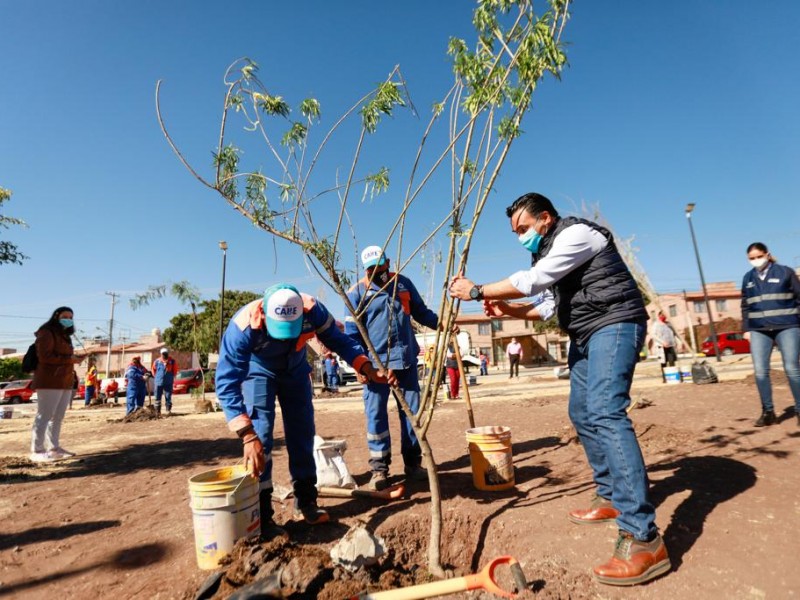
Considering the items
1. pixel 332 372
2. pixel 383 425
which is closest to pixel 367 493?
pixel 383 425

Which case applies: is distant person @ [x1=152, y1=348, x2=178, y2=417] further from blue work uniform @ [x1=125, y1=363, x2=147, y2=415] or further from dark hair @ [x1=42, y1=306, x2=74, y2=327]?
dark hair @ [x1=42, y1=306, x2=74, y2=327]

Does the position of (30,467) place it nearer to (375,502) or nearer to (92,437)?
(92,437)

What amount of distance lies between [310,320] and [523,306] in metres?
1.56

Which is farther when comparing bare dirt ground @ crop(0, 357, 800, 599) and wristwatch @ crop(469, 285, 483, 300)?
wristwatch @ crop(469, 285, 483, 300)

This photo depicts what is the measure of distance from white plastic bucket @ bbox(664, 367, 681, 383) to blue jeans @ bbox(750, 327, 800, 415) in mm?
6528

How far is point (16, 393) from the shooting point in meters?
26.9

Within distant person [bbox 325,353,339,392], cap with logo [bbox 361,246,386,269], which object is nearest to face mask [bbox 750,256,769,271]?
cap with logo [bbox 361,246,386,269]

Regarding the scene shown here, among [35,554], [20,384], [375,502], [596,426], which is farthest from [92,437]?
[20,384]

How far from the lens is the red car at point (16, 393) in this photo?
87.0 ft

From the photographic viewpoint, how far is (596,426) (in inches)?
93.4

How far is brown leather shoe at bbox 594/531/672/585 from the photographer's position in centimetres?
202

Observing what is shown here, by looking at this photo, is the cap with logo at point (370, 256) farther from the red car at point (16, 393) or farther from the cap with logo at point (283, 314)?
the red car at point (16, 393)

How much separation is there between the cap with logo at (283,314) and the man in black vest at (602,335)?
39.4 inches

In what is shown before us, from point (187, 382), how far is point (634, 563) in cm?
2816
